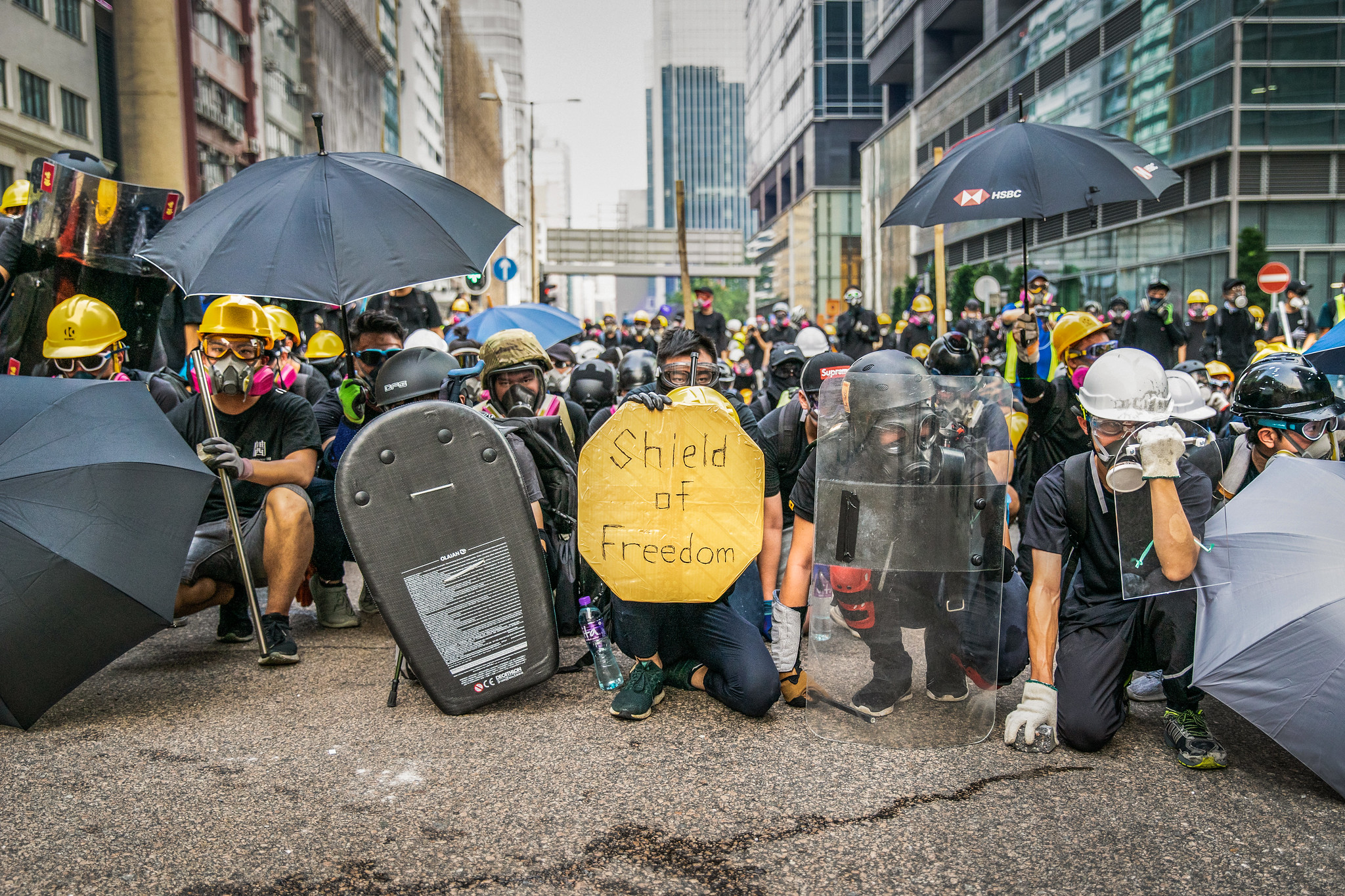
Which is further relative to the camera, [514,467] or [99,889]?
[514,467]

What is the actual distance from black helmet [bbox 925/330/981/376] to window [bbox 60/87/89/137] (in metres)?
18.8

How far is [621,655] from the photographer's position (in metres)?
4.82

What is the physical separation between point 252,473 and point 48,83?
17055 millimetres

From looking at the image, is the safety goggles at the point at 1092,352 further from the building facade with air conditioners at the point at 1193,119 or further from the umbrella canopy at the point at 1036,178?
the building facade with air conditioners at the point at 1193,119

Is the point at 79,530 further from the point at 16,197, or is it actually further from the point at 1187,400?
the point at 1187,400

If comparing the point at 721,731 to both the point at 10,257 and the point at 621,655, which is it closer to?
the point at 621,655

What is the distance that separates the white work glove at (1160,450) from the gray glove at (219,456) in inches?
140

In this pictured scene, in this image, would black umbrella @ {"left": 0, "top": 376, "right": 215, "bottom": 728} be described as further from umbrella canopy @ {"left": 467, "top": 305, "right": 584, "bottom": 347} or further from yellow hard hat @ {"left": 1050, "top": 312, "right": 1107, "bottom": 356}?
umbrella canopy @ {"left": 467, "top": 305, "right": 584, "bottom": 347}

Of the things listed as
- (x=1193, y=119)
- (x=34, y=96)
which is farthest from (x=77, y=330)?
(x=1193, y=119)

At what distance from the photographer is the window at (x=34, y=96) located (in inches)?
667

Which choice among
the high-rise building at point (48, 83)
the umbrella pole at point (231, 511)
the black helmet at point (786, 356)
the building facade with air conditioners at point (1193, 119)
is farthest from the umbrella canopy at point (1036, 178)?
the building facade with air conditioners at point (1193, 119)

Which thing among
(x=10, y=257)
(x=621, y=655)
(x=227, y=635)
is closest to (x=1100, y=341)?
(x=621, y=655)

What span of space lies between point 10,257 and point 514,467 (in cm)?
378

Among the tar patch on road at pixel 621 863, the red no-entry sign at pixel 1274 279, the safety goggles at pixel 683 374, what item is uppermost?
the red no-entry sign at pixel 1274 279
